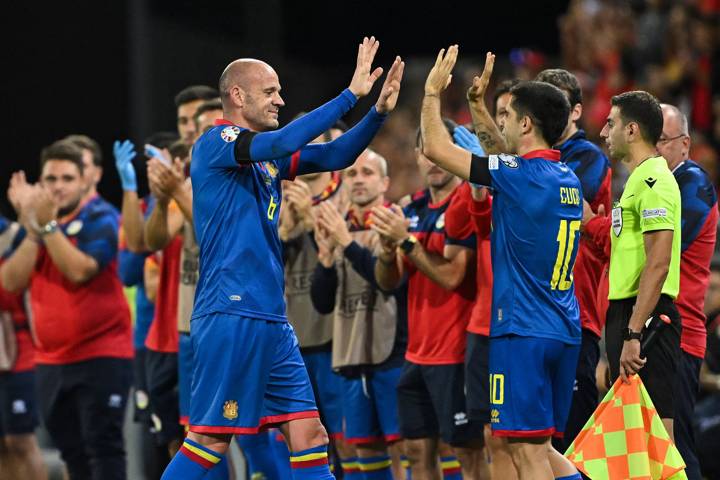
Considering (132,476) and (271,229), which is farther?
(132,476)

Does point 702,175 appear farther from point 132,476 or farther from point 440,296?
point 132,476

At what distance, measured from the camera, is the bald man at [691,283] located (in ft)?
19.7

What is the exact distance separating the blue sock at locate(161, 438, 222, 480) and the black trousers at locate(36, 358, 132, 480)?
234 cm

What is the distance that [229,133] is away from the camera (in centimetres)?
551

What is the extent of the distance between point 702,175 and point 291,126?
90.5 inches

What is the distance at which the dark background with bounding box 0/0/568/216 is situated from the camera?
1423cm

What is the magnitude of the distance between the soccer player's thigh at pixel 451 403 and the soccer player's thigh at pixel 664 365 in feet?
3.94

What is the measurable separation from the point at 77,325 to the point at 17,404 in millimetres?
1061

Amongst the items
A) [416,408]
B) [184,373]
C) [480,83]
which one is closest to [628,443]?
[416,408]

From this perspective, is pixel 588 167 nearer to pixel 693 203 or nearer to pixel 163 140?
pixel 693 203

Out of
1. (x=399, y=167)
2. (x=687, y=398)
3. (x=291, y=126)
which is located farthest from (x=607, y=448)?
(x=399, y=167)

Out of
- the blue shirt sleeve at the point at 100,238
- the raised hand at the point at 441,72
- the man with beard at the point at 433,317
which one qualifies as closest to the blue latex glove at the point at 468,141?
the man with beard at the point at 433,317

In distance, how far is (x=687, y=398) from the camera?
6.03m

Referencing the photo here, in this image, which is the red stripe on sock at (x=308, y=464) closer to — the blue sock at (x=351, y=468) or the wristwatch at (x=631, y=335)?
the wristwatch at (x=631, y=335)
